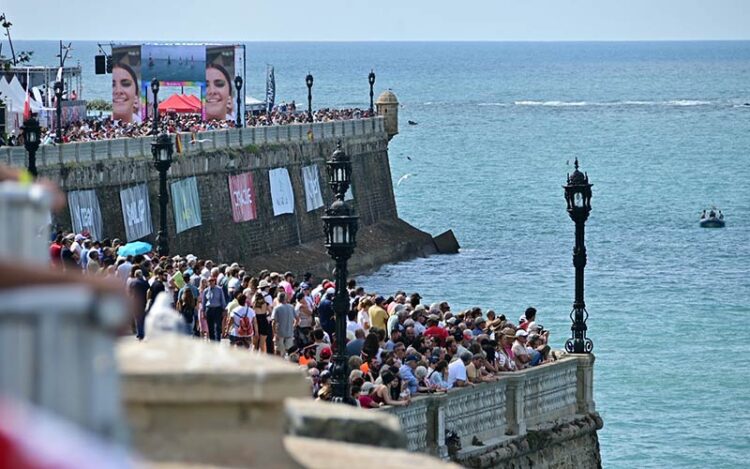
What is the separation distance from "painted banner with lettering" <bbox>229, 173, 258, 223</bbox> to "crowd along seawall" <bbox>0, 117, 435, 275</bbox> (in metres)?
0.07

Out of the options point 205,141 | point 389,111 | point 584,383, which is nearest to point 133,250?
point 584,383

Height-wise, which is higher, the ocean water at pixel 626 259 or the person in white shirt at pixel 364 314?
the person in white shirt at pixel 364 314

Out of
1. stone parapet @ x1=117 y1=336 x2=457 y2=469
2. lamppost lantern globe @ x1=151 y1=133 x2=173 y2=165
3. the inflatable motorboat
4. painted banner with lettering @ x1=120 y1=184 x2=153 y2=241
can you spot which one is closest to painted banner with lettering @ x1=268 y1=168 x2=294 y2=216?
painted banner with lettering @ x1=120 y1=184 x2=153 y2=241

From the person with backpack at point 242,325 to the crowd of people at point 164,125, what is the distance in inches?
808

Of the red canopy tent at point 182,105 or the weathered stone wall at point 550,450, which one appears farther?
the red canopy tent at point 182,105

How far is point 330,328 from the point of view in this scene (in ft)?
70.3

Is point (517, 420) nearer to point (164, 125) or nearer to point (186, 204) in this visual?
point (186, 204)

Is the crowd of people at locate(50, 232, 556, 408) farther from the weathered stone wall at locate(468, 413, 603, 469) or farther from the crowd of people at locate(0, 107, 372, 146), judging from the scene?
the crowd of people at locate(0, 107, 372, 146)

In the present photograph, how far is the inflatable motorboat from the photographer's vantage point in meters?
83.4

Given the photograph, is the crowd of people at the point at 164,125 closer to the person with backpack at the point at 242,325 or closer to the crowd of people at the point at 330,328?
the crowd of people at the point at 330,328

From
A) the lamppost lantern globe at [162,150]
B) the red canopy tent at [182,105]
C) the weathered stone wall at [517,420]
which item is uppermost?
the red canopy tent at [182,105]

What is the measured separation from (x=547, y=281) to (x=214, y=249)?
14.6 meters

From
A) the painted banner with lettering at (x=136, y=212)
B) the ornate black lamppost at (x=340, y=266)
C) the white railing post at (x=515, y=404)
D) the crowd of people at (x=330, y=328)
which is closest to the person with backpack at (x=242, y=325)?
the crowd of people at (x=330, y=328)

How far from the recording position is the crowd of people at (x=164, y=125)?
4728 cm
